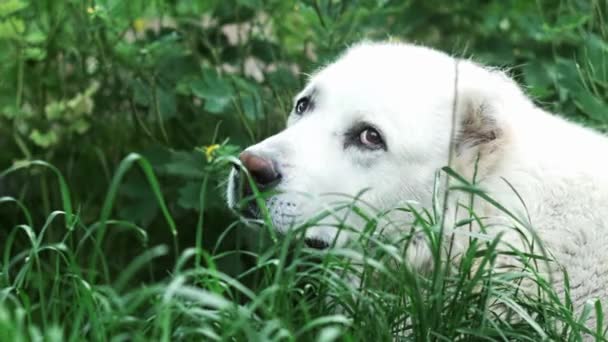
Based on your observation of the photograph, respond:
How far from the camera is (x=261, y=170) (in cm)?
350

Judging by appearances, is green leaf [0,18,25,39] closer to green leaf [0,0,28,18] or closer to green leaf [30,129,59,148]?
green leaf [0,0,28,18]

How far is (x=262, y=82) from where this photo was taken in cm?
515

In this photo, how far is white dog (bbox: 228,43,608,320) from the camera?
11.6 feet

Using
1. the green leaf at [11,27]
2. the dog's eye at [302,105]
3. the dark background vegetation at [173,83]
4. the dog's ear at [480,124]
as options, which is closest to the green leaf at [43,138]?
the dark background vegetation at [173,83]

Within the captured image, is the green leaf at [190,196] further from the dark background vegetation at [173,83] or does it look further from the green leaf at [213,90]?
the green leaf at [213,90]

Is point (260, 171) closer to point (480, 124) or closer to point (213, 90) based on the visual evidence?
point (480, 124)

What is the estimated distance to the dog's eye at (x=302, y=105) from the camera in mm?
3974

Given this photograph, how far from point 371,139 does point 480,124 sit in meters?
0.41

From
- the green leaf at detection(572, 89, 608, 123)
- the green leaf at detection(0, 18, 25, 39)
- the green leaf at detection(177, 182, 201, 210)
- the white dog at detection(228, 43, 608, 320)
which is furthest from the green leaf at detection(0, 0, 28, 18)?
the green leaf at detection(572, 89, 608, 123)

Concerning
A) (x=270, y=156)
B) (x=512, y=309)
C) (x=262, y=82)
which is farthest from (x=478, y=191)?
(x=262, y=82)

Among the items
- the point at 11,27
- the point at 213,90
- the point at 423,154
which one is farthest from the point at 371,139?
the point at 11,27

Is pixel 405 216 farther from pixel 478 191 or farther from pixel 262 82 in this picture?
pixel 262 82

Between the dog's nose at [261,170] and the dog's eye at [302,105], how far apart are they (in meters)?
0.51

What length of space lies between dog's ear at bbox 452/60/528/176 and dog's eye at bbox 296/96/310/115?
0.59 m
